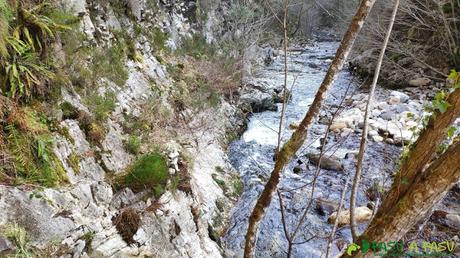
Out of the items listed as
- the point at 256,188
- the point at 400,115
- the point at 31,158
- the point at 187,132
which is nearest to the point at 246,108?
the point at 187,132

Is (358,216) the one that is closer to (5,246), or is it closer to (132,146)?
(132,146)

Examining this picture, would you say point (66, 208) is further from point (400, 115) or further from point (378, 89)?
point (378, 89)

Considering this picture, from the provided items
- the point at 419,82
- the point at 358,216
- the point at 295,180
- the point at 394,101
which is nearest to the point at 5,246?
the point at 358,216

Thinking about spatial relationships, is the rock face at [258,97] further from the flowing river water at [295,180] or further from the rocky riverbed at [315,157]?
the flowing river water at [295,180]

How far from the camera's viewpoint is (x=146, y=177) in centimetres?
366

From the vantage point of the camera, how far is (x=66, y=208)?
290 centimetres

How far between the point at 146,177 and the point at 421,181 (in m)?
2.89

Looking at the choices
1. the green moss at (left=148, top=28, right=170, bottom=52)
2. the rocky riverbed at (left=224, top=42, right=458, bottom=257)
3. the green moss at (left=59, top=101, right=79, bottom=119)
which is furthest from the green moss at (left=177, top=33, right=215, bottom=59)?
the green moss at (left=59, top=101, right=79, bottom=119)

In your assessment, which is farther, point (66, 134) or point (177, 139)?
point (177, 139)

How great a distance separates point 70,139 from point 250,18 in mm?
9608

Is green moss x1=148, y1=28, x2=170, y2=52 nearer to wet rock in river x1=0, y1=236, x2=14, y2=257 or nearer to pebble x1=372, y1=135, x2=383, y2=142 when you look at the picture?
pebble x1=372, y1=135, x2=383, y2=142

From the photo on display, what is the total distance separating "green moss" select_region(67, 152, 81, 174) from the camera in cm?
348

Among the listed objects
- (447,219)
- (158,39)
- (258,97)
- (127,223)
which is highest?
(158,39)

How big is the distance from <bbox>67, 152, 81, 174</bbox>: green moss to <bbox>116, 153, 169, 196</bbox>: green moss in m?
0.46
